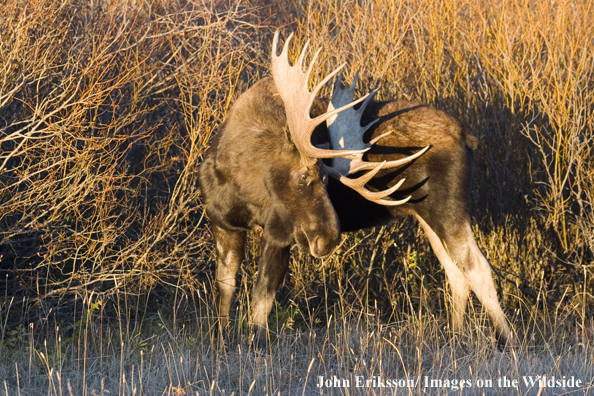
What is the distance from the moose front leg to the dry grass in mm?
231

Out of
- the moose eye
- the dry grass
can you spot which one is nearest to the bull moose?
the moose eye

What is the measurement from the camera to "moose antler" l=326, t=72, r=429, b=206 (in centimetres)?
553

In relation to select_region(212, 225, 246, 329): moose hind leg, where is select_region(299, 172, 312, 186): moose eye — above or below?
above

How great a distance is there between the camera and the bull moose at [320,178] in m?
5.53

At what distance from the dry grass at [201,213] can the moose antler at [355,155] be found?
88 centimetres

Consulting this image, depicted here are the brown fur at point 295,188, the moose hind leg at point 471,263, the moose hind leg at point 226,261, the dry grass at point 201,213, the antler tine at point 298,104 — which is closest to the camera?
the antler tine at point 298,104

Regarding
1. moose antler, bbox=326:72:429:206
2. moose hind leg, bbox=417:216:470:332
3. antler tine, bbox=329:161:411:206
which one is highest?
moose antler, bbox=326:72:429:206

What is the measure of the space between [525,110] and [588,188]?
92 centimetres

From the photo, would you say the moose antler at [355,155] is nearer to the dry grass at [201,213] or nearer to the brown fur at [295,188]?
the brown fur at [295,188]

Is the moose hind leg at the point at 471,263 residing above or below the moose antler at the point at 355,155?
below

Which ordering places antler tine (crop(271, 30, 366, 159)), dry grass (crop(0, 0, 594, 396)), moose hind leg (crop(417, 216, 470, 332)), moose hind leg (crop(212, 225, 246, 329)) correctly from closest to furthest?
antler tine (crop(271, 30, 366, 159)), dry grass (crop(0, 0, 594, 396)), moose hind leg (crop(212, 225, 246, 329)), moose hind leg (crop(417, 216, 470, 332))

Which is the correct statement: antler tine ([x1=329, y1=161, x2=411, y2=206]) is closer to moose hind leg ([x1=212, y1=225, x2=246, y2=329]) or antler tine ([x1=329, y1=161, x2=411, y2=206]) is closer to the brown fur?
the brown fur

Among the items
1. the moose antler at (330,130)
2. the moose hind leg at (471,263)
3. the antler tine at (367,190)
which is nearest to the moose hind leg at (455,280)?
the moose hind leg at (471,263)

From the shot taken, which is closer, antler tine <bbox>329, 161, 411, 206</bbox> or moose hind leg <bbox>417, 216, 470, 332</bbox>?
antler tine <bbox>329, 161, 411, 206</bbox>
